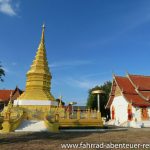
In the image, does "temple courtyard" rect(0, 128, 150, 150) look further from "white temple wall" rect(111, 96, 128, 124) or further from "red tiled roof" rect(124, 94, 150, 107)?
"white temple wall" rect(111, 96, 128, 124)

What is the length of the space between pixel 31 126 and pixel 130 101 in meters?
12.4

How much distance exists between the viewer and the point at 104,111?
1795 inches

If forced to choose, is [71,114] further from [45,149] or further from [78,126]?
[45,149]

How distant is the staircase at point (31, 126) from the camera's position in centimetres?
2052

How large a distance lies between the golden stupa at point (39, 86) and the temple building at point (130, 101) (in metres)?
8.22

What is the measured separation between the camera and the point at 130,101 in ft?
97.0

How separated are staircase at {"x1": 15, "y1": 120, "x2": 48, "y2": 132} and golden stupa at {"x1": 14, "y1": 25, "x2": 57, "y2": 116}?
3.73 m

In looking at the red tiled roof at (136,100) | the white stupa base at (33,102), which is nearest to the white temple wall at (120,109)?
the red tiled roof at (136,100)

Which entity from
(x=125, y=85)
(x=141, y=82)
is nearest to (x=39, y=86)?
(x=125, y=85)

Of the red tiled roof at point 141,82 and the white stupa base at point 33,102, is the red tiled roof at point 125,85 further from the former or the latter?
the white stupa base at point 33,102

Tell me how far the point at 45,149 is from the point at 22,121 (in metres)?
12.3

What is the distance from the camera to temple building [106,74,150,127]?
29344mm

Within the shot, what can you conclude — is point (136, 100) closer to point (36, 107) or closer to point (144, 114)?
point (144, 114)

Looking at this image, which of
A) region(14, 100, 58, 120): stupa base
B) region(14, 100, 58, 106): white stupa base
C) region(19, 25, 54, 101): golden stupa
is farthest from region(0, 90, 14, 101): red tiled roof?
region(14, 100, 58, 120): stupa base
